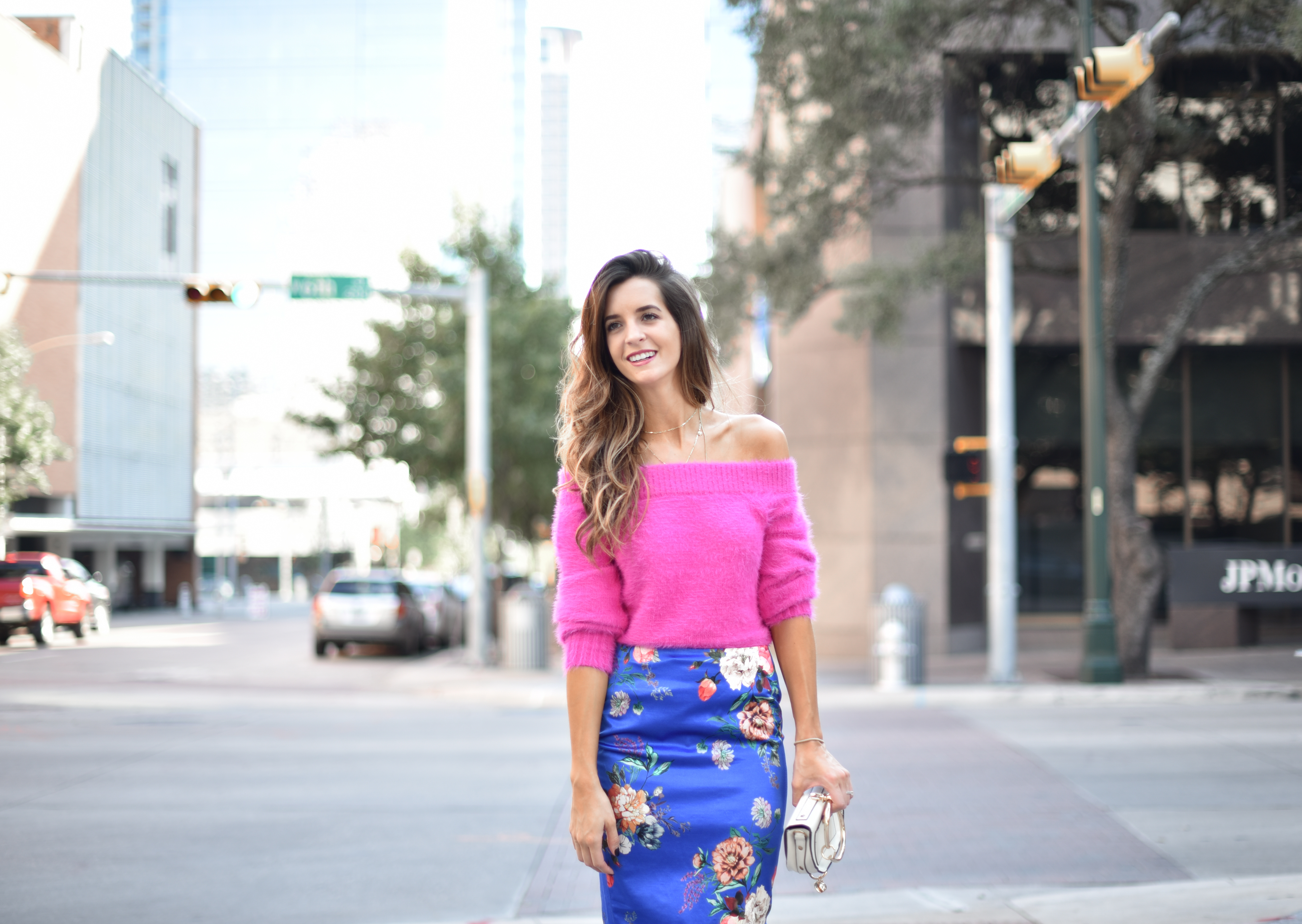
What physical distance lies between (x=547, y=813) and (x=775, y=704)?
17.8 feet

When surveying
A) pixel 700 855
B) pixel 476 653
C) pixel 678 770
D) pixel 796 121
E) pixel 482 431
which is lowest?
pixel 476 653

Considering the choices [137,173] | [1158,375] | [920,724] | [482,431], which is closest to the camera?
[137,173]

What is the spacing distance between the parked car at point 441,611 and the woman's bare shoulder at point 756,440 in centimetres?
2282

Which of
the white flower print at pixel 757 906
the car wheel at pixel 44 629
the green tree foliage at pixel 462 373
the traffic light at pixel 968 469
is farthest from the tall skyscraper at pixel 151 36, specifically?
the green tree foliage at pixel 462 373

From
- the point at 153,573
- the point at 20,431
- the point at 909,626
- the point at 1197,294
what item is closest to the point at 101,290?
the point at 20,431

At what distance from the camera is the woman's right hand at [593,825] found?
263 centimetres

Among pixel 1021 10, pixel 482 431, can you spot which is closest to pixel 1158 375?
pixel 1021 10

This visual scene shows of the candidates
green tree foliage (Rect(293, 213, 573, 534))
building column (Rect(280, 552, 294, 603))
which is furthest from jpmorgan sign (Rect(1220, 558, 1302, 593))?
building column (Rect(280, 552, 294, 603))

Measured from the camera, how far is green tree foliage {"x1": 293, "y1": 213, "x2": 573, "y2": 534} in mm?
25109

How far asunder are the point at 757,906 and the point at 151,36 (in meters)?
7.28

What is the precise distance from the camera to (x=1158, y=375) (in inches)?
595

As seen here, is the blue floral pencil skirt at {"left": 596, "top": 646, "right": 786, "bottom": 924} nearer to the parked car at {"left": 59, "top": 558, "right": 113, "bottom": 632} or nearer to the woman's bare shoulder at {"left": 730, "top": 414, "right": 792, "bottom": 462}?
the woman's bare shoulder at {"left": 730, "top": 414, "right": 792, "bottom": 462}

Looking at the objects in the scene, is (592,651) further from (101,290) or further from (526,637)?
(526,637)

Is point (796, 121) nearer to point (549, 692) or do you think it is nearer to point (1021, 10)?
point (1021, 10)
